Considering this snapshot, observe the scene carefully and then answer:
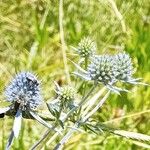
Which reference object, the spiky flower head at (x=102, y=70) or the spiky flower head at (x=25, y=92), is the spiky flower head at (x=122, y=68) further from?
the spiky flower head at (x=25, y=92)

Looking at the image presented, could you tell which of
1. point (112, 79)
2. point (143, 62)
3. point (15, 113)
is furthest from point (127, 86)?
point (15, 113)

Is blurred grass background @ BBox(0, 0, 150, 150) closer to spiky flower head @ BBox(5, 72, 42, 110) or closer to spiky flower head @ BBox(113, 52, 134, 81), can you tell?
spiky flower head @ BBox(113, 52, 134, 81)

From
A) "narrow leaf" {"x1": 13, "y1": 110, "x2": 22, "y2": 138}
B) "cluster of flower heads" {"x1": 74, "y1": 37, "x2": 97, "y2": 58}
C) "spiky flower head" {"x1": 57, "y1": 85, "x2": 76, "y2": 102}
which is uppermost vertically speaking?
"cluster of flower heads" {"x1": 74, "y1": 37, "x2": 97, "y2": 58}

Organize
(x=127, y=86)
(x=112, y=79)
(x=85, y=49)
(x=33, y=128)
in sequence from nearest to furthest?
(x=112, y=79) → (x=85, y=49) → (x=33, y=128) → (x=127, y=86)

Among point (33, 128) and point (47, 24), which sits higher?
point (47, 24)

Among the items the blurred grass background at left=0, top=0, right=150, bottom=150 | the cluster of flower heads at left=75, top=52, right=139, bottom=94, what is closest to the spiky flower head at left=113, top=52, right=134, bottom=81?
the cluster of flower heads at left=75, top=52, right=139, bottom=94

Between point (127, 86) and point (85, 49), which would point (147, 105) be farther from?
point (85, 49)

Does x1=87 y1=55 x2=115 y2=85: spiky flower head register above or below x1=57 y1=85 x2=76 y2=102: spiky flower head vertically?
above
